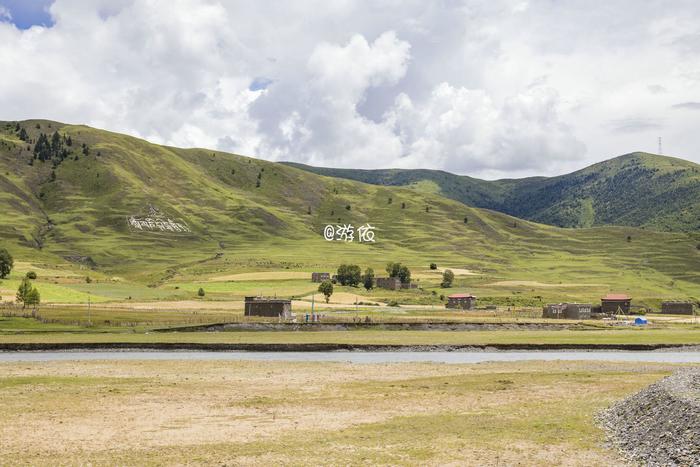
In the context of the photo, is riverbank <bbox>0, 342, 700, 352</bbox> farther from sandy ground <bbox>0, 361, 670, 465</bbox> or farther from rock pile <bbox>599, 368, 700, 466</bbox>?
rock pile <bbox>599, 368, 700, 466</bbox>

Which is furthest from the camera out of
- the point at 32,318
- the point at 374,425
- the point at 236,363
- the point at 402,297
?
the point at 402,297

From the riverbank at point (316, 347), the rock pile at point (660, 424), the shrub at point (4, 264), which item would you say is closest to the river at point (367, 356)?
the riverbank at point (316, 347)

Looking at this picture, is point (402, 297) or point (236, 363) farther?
point (402, 297)

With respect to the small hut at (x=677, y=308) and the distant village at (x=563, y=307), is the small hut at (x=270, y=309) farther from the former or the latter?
the small hut at (x=677, y=308)

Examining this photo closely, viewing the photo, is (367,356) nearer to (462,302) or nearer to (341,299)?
(462,302)

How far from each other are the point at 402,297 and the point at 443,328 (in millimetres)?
78718

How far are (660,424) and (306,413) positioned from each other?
789 inches

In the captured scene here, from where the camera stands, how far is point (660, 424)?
3234 centimetres

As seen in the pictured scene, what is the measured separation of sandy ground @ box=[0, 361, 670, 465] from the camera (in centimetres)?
3234

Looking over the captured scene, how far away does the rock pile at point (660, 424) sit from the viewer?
2856 centimetres

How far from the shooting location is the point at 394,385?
54.7 meters

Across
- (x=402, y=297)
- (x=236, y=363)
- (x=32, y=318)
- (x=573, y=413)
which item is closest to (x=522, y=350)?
(x=236, y=363)

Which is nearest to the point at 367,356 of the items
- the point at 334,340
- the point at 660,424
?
the point at 334,340

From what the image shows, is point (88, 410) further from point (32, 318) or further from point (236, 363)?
point (32, 318)
